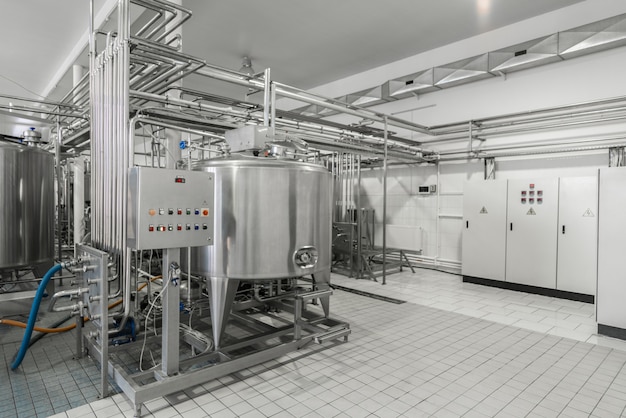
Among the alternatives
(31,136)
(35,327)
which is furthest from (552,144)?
(31,136)

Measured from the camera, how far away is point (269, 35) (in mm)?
5777

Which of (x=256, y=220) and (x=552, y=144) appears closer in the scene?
(x=256, y=220)

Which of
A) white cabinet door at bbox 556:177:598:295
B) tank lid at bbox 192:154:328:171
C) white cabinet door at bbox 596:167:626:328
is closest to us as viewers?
tank lid at bbox 192:154:328:171

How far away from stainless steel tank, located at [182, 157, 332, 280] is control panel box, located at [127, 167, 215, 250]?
0.32 m

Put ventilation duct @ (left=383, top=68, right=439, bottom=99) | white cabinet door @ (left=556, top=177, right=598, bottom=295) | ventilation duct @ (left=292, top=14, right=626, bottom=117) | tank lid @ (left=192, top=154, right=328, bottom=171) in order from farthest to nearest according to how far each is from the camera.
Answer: ventilation duct @ (left=383, top=68, right=439, bottom=99) < white cabinet door @ (left=556, top=177, right=598, bottom=295) < ventilation duct @ (left=292, top=14, right=626, bottom=117) < tank lid @ (left=192, top=154, right=328, bottom=171)

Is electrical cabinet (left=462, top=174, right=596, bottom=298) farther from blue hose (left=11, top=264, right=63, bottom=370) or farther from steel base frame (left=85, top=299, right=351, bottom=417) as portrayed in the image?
blue hose (left=11, top=264, right=63, bottom=370)

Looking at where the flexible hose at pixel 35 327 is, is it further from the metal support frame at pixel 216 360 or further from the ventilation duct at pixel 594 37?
the ventilation duct at pixel 594 37

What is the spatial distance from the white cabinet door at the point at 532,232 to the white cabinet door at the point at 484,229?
105mm

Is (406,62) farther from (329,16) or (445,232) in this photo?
(445,232)

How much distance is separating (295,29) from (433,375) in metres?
5.07

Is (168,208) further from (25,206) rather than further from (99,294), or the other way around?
(25,206)

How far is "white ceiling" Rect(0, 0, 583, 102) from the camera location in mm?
4922

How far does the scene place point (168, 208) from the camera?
206 cm

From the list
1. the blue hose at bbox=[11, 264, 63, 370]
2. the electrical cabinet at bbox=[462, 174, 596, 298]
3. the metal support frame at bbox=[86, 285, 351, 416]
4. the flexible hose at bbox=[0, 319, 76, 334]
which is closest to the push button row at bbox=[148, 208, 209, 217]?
the metal support frame at bbox=[86, 285, 351, 416]
